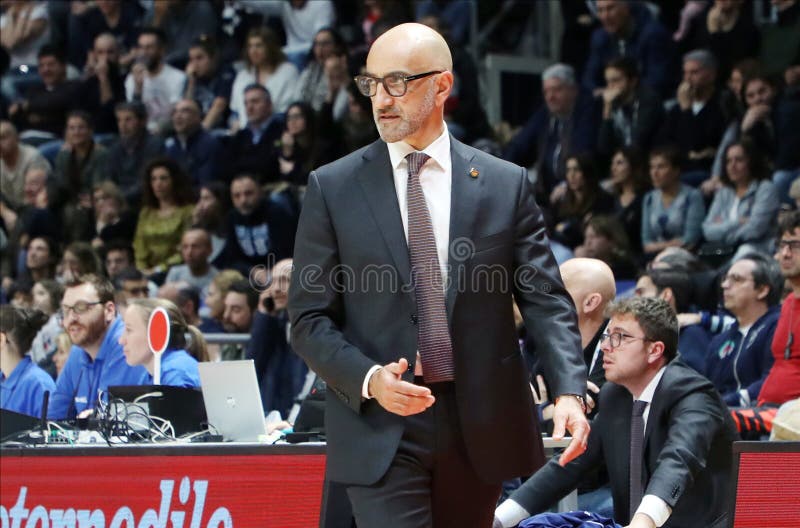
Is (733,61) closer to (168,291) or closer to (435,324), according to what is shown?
(168,291)

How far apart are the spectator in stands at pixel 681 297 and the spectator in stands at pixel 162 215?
5.24 m

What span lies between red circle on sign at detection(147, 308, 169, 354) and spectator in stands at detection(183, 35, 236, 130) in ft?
24.1

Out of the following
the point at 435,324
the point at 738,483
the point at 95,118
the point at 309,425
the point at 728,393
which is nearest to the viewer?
the point at 435,324

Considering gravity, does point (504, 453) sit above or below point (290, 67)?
below

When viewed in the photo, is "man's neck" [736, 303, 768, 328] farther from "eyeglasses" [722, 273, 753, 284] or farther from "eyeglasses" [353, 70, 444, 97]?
"eyeglasses" [353, 70, 444, 97]

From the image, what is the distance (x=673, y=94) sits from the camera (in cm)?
1227

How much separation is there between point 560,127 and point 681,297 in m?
3.65

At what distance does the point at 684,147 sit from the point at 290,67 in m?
4.09

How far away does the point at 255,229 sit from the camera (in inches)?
468

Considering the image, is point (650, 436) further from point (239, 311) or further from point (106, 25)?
point (106, 25)

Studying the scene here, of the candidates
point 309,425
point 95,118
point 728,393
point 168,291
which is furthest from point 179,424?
point 95,118

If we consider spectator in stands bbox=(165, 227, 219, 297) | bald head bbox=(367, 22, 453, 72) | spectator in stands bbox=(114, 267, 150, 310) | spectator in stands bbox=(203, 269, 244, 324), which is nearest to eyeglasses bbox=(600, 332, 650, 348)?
bald head bbox=(367, 22, 453, 72)

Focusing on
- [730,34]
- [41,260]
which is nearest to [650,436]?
[730,34]

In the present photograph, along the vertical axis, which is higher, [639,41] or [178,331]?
[639,41]
